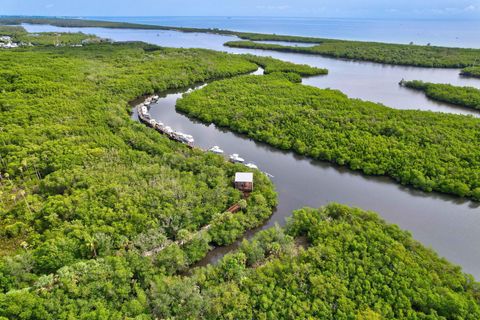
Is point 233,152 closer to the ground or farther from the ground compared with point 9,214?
farther from the ground

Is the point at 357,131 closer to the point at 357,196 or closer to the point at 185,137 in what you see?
the point at 357,196

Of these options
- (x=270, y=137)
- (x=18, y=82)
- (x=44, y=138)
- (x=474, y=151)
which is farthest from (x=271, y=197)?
(x=18, y=82)

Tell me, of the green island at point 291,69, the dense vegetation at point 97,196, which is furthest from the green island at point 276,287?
the green island at point 291,69

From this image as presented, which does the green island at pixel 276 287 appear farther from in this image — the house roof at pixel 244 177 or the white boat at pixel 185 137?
the white boat at pixel 185 137

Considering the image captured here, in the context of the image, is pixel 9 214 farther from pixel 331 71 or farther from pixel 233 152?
pixel 331 71

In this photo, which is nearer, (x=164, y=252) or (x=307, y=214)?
(x=164, y=252)

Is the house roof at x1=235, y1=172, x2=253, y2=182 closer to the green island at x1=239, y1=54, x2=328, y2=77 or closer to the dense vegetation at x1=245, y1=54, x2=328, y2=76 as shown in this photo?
the green island at x1=239, y1=54, x2=328, y2=77
